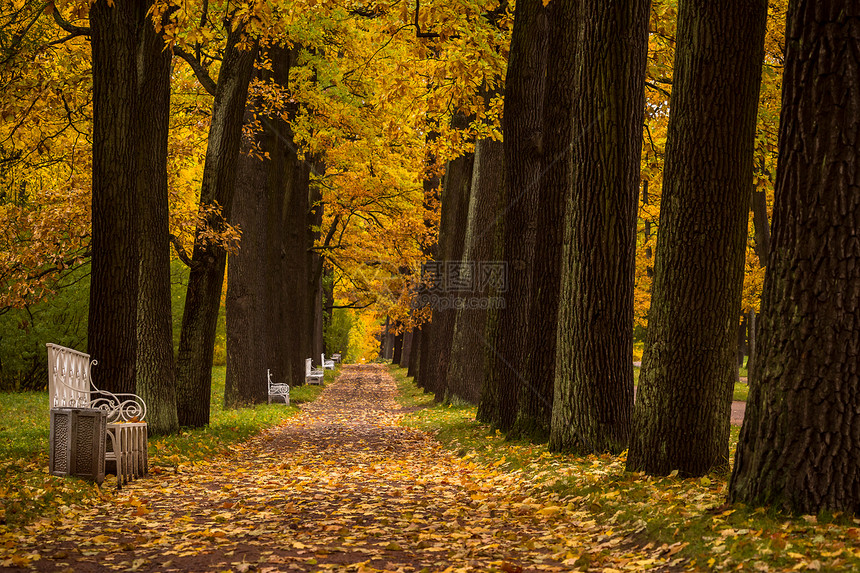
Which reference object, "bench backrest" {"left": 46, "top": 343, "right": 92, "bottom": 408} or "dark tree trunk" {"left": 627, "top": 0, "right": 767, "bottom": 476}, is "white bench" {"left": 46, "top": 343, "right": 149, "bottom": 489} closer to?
"bench backrest" {"left": 46, "top": 343, "right": 92, "bottom": 408}

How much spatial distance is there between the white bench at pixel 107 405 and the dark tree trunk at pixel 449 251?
1070 cm

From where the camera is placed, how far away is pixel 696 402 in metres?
7.34

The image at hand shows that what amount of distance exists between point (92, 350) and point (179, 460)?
5.66 feet

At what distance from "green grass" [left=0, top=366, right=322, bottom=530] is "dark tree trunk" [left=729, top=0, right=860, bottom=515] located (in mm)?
5481

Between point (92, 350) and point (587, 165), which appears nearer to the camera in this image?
point (587, 165)

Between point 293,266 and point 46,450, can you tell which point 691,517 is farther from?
point 293,266

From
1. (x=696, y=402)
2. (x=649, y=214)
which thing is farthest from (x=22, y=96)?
(x=649, y=214)

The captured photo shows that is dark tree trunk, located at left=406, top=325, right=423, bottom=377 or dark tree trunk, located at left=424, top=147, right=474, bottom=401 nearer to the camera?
dark tree trunk, located at left=424, top=147, right=474, bottom=401

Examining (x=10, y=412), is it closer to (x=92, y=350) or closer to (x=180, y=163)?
(x=180, y=163)

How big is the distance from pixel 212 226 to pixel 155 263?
144 cm

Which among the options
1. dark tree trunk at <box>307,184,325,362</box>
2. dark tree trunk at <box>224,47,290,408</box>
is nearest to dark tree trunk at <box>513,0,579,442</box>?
dark tree trunk at <box>224,47,290,408</box>

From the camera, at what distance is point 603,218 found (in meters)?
9.07

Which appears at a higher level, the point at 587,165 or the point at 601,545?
the point at 587,165

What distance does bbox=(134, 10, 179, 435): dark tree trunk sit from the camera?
1202cm
